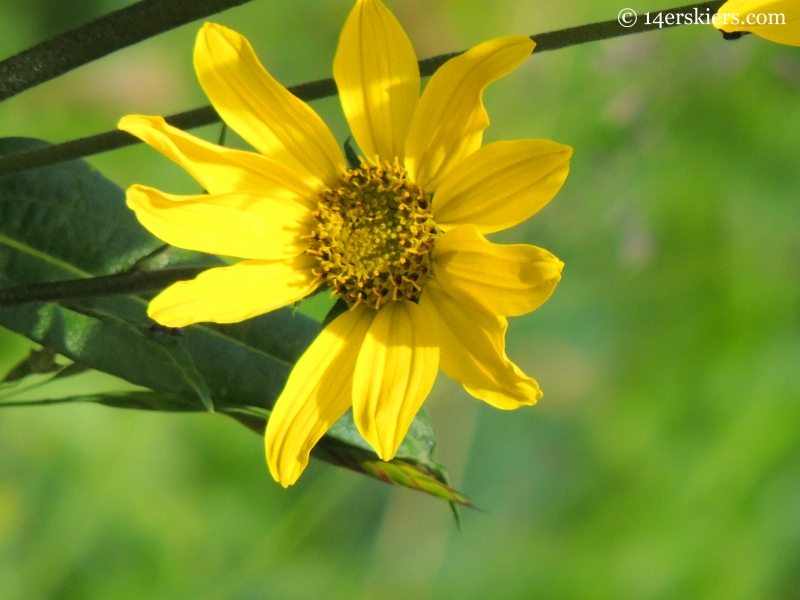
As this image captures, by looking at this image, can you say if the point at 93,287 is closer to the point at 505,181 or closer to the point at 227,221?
the point at 227,221

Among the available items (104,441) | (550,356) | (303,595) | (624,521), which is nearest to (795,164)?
(550,356)

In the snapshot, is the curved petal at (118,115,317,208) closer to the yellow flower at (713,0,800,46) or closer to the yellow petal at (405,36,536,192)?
the yellow petal at (405,36,536,192)

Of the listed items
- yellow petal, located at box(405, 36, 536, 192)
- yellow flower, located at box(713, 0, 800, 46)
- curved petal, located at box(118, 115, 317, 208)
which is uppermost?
yellow flower, located at box(713, 0, 800, 46)

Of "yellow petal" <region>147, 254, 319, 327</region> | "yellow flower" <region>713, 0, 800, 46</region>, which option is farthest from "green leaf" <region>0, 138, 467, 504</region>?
"yellow flower" <region>713, 0, 800, 46</region>

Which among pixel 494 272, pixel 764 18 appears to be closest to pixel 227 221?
pixel 494 272

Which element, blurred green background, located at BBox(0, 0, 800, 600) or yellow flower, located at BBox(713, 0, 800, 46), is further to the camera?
blurred green background, located at BBox(0, 0, 800, 600)

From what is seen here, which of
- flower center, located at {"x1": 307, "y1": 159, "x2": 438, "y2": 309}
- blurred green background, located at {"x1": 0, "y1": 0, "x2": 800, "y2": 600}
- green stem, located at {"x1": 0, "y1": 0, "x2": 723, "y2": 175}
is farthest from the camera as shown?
blurred green background, located at {"x1": 0, "y1": 0, "x2": 800, "y2": 600}

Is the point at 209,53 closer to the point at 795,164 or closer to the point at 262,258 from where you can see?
the point at 262,258
